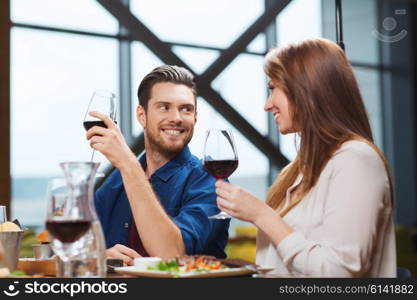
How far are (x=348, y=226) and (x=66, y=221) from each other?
2.05ft

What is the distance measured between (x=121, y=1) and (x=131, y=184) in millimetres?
4406

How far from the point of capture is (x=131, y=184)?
6.99 ft

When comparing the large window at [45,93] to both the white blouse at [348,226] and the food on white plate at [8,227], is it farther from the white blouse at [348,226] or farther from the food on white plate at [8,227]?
the white blouse at [348,226]

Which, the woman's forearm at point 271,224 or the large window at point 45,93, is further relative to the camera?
the large window at point 45,93

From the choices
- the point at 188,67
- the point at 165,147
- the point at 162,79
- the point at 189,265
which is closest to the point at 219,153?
the point at 189,265

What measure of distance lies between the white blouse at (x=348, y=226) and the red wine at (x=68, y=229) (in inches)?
19.2

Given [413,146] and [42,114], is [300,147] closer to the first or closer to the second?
[42,114]

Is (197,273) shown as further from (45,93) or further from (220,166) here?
(45,93)

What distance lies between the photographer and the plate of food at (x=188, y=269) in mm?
1424

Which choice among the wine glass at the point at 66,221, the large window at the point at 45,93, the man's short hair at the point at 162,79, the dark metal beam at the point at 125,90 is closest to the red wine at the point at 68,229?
the wine glass at the point at 66,221

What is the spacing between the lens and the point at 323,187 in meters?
1.72

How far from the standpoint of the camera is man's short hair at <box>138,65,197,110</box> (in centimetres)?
265

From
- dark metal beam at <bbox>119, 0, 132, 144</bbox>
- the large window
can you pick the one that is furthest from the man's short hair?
dark metal beam at <bbox>119, 0, 132, 144</bbox>

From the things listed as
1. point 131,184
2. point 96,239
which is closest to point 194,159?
point 131,184
